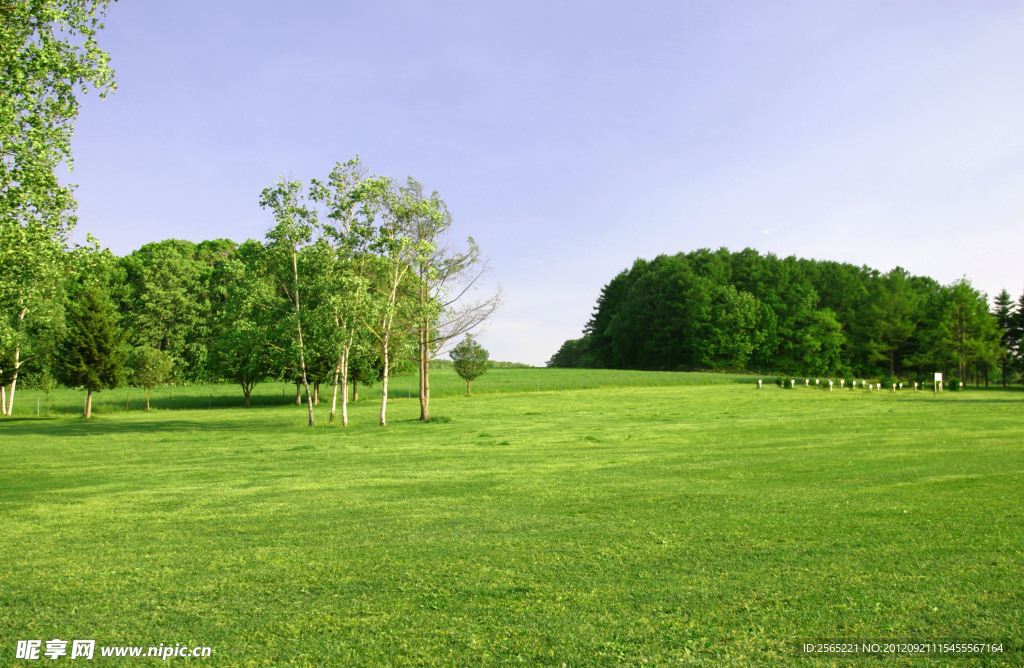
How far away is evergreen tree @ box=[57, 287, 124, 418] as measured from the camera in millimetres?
38375

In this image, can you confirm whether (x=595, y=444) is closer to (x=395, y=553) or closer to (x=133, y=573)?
(x=395, y=553)

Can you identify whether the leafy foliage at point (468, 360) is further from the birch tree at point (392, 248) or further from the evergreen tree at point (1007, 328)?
the evergreen tree at point (1007, 328)

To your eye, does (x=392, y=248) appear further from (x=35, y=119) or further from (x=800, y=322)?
(x=800, y=322)

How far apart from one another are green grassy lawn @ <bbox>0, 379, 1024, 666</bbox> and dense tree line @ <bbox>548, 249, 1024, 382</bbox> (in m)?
78.6

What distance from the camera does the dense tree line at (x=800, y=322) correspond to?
81125 millimetres

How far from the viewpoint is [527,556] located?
23.1 ft

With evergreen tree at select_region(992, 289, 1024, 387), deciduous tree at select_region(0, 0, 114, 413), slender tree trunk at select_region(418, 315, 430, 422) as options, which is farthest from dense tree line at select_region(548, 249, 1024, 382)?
deciduous tree at select_region(0, 0, 114, 413)

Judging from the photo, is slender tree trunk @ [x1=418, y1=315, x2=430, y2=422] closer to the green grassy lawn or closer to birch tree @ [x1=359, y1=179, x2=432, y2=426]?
birch tree @ [x1=359, y1=179, x2=432, y2=426]

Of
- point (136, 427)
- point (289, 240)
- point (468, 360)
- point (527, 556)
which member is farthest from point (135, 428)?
point (468, 360)

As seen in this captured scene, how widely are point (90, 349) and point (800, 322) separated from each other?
295ft

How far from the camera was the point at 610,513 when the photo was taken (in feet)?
30.2

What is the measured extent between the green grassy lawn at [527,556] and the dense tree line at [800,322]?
78.6 m

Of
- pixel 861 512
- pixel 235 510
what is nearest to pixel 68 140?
pixel 235 510

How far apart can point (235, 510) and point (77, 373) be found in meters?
35.5
